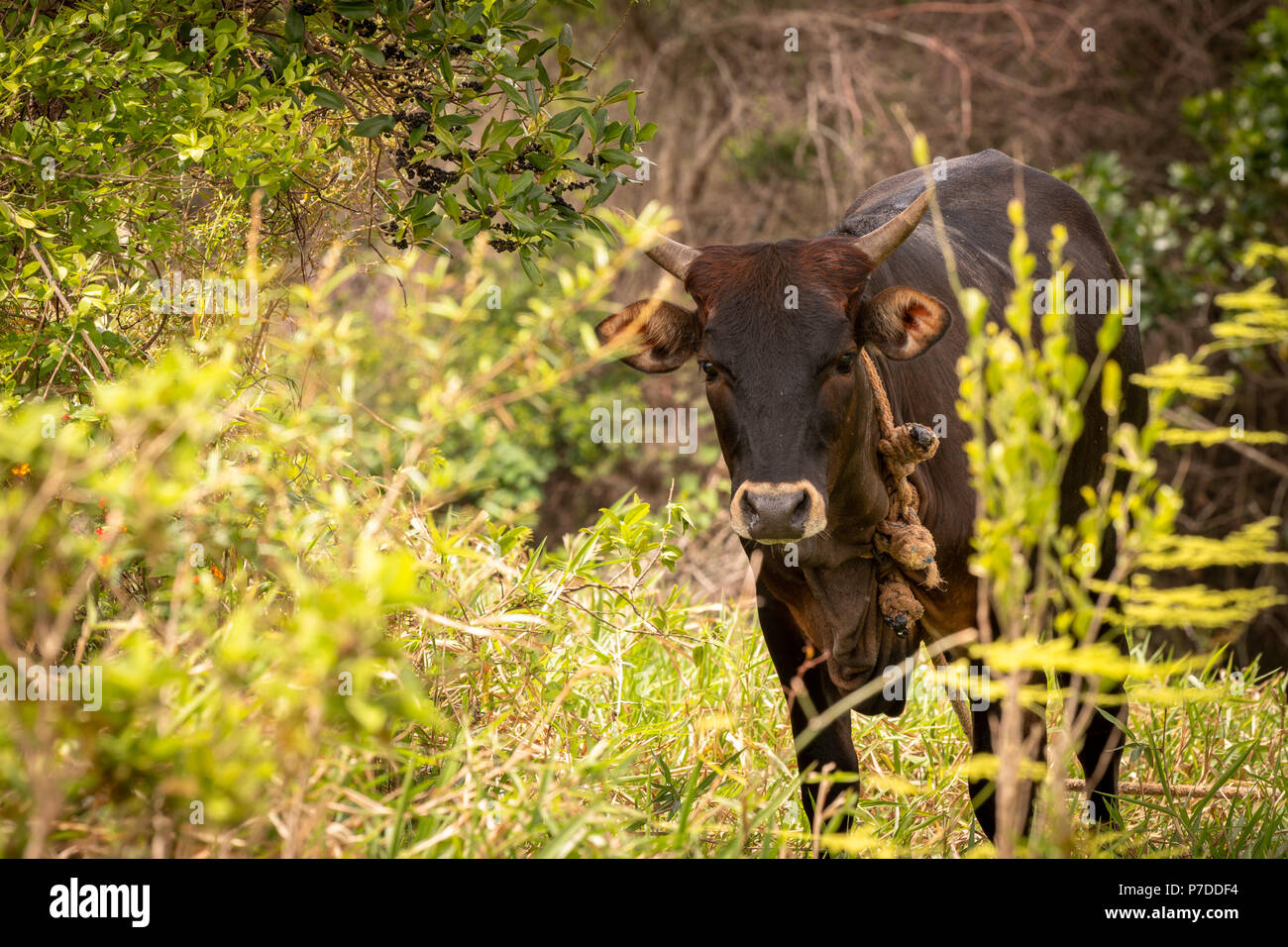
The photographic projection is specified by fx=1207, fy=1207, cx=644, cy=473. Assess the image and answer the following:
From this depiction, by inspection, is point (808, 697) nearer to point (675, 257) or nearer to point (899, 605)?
point (899, 605)

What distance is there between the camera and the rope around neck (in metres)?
3.31

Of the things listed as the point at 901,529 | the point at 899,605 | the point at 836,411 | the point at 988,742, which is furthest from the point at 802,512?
the point at 988,742

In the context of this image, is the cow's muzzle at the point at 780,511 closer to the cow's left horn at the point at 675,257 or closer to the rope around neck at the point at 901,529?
the rope around neck at the point at 901,529

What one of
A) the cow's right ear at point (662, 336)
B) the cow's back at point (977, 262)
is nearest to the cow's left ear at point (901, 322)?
the cow's back at point (977, 262)

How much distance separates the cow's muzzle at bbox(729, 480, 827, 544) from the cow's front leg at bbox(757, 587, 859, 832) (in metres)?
0.85

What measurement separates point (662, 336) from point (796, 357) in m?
0.56

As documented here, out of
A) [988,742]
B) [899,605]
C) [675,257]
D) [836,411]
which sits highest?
[675,257]

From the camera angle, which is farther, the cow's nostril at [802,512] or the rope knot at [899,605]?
the rope knot at [899,605]

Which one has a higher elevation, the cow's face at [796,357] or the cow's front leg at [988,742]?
the cow's face at [796,357]

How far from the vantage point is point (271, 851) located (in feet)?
7.13

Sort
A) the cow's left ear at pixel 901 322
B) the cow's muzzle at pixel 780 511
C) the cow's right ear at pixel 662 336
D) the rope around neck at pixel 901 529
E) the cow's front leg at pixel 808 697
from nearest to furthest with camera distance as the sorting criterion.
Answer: the cow's muzzle at pixel 780 511 → the cow's left ear at pixel 901 322 → the rope around neck at pixel 901 529 → the cow's right ear at pixel 662 336 → the cow's front leg at pixel 808 697

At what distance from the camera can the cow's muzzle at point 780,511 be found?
287 cm

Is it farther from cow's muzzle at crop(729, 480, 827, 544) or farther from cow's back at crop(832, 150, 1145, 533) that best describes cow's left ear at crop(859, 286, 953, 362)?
cow's muzzle at crop(729, 480, 827, 544)

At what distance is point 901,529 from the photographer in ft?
11.0
